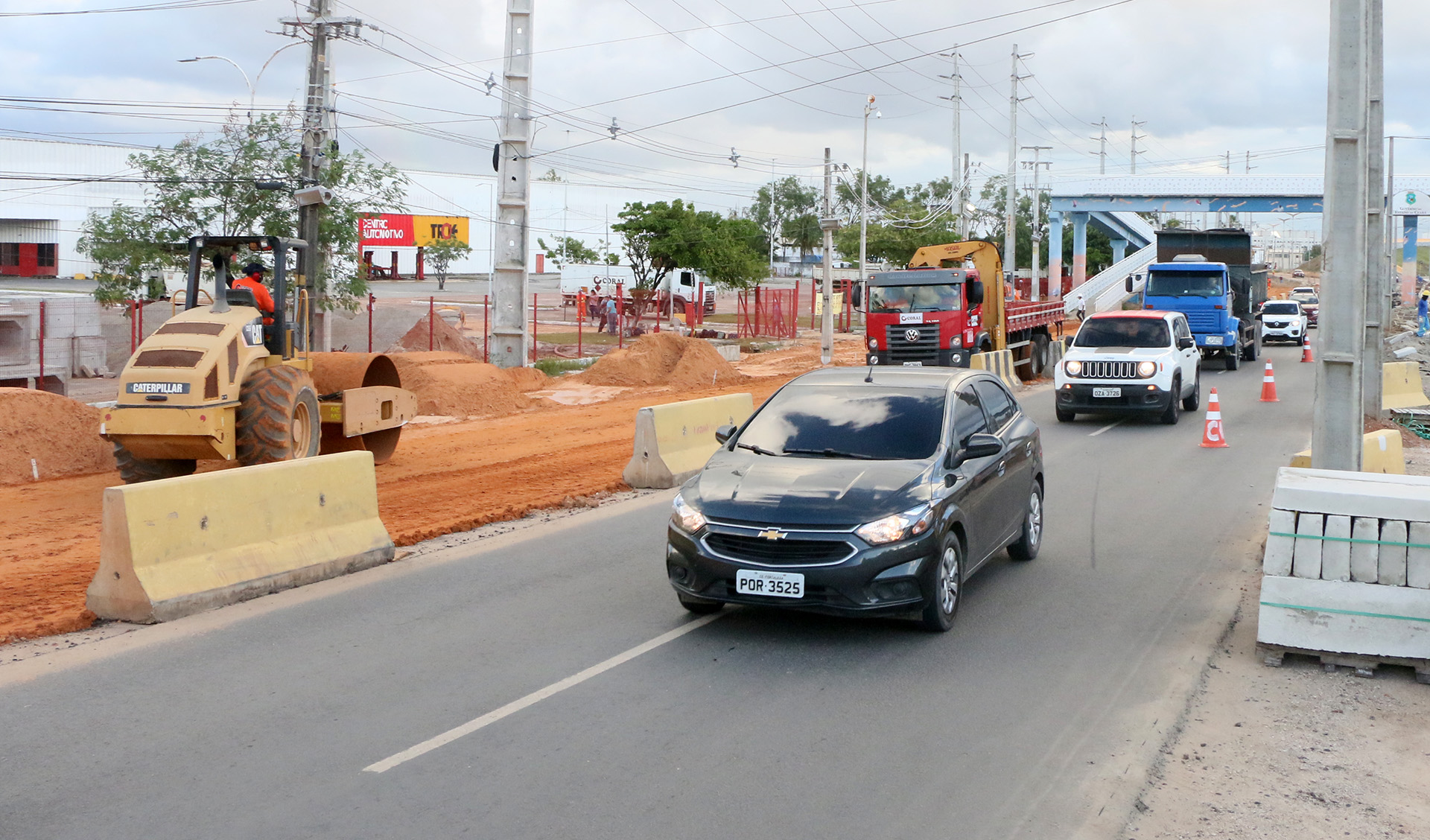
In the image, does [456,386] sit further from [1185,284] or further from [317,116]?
[1185,284]

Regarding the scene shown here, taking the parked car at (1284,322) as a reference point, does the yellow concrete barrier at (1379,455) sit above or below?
below

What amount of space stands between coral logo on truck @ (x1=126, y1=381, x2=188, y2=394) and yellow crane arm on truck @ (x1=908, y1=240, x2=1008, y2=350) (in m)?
19.2

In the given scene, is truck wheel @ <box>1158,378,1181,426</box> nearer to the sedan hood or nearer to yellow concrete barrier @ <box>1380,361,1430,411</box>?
yellow concrete barrier @ <box>1380,361,1430,411</box>

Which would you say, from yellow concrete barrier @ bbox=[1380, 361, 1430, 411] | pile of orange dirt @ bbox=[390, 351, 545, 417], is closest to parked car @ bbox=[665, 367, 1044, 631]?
pile of orange dirt @ bbox=[390, 351, 545, 417]

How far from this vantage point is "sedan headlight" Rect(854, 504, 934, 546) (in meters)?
7.05

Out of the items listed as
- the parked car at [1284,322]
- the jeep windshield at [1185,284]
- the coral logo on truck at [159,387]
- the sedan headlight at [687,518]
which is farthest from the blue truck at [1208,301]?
the sedan headlight at [687,518]

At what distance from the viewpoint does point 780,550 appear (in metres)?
7.14

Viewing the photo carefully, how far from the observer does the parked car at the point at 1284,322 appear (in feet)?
147

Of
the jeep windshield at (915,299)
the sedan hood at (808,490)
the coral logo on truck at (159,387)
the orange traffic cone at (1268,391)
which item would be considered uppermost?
the jeep windshield at (915,299)

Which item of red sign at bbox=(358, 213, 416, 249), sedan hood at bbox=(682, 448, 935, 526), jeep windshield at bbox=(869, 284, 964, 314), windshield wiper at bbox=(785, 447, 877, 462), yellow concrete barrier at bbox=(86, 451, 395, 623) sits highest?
red sign at bbox=(358, 213, 416, 249)

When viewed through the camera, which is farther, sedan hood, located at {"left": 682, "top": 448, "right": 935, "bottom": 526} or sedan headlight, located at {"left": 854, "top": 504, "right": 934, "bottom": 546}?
sedan hood, located at {"left": 682, "top": 448, "right": 935, "bottom": 526}

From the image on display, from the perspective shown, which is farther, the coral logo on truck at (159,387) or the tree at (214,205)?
the tree at (214,205)

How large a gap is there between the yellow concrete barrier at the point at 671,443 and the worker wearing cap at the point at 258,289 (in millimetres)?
3951

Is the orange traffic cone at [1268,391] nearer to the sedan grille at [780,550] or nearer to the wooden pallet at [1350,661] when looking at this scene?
the wooden pallet at [1350,661]
